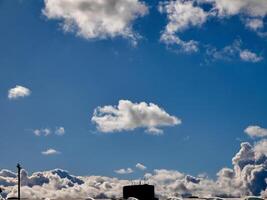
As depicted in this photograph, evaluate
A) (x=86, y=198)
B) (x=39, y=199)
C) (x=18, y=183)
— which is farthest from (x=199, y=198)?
(x=18, y=183)

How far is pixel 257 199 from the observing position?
69938mm

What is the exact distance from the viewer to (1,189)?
8419cm

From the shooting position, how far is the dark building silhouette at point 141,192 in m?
105

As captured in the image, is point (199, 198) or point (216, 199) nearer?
point (216, 199)

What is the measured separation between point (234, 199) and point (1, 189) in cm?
3314

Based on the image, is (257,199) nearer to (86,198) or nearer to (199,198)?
(199,198)

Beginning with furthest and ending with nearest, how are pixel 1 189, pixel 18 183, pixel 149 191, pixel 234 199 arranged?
pixel 149 191, pixel 18 183, pixel 1 189, pixel 234 199

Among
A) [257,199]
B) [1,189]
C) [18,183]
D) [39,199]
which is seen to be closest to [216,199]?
[257,199]

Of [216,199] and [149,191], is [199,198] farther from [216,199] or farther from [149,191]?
[149,191]

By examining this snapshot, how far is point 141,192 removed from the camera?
346 ft

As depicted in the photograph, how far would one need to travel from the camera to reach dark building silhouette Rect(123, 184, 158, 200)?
105062 millimetres

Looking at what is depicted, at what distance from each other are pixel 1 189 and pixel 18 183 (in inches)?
548

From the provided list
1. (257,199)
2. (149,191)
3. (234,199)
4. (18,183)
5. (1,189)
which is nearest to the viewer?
(257,199)

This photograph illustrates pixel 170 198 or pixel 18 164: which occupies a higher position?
pixel 18 164
